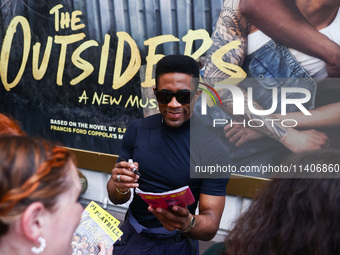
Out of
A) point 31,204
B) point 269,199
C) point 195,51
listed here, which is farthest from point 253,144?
point 31,204

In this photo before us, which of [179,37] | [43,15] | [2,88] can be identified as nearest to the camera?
[179,37]

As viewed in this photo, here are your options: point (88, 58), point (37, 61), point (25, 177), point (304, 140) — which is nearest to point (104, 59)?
point (88, 58)

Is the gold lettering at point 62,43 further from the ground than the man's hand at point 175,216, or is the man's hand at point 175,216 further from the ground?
the gold lettering at point 62,43

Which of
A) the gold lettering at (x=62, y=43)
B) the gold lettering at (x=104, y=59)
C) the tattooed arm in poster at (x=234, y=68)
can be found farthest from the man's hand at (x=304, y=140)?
the gold lettering at (x=62, y=43)

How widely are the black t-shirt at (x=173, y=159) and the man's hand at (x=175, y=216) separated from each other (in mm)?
220

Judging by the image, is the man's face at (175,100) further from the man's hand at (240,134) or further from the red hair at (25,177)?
the man's hand at (240,134)

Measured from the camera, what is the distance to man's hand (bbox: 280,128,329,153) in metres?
2.84

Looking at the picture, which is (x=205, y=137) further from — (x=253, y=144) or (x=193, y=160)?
(x=253, y=144)

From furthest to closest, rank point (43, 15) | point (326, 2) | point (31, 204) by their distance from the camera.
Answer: point (43, 15)
point (326, 2)
point (31, 204)

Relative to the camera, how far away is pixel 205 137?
1.91 metres

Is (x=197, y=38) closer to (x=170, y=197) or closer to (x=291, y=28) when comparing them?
(x=291, y=28)

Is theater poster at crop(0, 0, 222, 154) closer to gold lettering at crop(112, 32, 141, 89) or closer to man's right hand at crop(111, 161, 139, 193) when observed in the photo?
gold lettering at crop(112, 32, 141, 89)

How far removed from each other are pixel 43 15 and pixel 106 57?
102 cm

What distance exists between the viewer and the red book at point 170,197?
1542 mm
